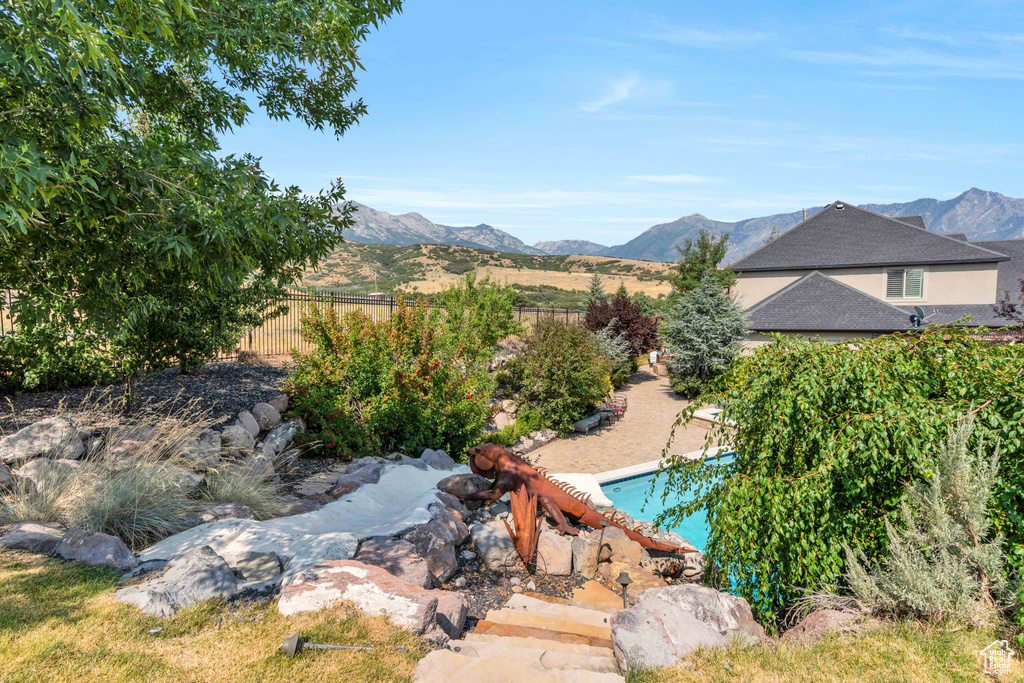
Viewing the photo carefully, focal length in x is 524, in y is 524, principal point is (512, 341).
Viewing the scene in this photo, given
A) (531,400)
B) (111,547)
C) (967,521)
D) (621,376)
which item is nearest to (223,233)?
(111,547)

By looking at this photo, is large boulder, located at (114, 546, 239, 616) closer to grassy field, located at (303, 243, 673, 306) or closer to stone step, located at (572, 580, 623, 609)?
stone step, located at (572, 580, 623, 609)

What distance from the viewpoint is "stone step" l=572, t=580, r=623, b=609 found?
553cm

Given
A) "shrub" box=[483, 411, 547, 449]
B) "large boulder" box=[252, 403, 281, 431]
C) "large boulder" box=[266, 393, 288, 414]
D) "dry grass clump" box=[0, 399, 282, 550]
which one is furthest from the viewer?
"shrub" box=[483, 411, 547, 449]

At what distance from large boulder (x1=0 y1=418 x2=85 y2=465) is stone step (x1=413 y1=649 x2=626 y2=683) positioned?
5.36 metres

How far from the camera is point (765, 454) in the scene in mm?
4273

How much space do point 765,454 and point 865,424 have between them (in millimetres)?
743

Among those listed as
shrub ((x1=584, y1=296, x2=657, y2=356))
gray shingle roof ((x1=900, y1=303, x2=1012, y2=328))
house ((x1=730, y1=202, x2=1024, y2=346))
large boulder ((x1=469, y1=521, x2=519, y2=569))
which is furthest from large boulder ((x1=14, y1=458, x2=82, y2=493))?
gray shingle roof ((x1=900, y1=303, x2=1012, y2=328))

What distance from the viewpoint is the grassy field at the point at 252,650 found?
10.1 feet

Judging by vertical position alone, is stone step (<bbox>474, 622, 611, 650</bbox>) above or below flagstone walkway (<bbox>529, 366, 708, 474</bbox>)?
above

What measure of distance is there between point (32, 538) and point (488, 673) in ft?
13.7

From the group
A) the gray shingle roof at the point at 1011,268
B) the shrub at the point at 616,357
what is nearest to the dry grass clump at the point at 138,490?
the shrub at the point at 616,357

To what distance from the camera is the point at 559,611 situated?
16.1 ft

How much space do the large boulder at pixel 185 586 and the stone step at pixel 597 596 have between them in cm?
342

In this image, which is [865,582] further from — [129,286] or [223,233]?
[129,286]
